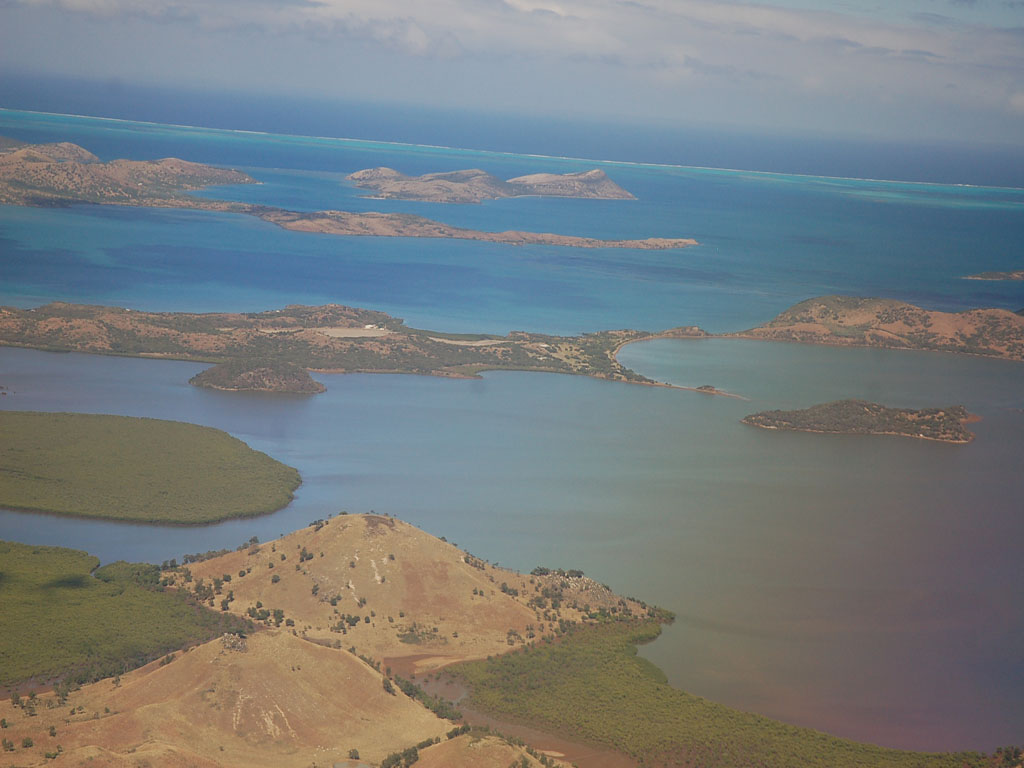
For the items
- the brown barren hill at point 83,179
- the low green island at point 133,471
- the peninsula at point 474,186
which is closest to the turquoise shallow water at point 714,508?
the low green island at point 133,471

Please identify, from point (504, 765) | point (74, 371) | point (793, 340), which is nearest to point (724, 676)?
point (504, 765)

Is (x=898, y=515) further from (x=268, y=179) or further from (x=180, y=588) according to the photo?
(x=268, y=179)

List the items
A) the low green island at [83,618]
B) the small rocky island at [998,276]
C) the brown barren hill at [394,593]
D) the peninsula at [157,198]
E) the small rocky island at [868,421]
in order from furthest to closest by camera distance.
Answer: the small rocky island at [998,276], the peninsula at [157,198], the small rocky island at [868,421], the brown barren hill at [394,593], the low green island at [83,618]

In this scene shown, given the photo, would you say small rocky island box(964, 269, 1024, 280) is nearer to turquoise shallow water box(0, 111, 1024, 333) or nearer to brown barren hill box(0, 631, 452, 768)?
turquoise shallow water box(0, 111, 1024, 333)

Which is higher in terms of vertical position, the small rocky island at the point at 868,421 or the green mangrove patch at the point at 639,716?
the small rocky island at the point at 868,421

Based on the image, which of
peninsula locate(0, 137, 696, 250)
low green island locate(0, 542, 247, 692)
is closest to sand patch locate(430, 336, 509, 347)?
low green island locate(0, 542, 247, 692)

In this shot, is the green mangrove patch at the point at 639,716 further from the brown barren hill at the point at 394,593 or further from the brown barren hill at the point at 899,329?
the brown barren hill at the point at 899,329

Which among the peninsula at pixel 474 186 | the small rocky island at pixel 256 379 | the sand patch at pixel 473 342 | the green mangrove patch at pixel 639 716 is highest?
the peninsula at pixel 474 186
